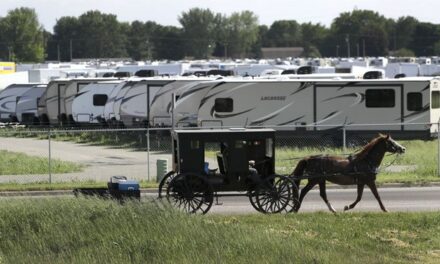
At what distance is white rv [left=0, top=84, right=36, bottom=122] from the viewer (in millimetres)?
53844

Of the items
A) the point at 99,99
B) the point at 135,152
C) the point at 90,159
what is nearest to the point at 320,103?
the point at 135,152

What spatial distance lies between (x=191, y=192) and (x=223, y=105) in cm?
2000

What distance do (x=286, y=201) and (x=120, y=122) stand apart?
26475mm

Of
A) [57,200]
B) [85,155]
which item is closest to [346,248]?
[57,200]

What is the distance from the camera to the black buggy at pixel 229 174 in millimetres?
18500

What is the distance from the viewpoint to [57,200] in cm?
1591

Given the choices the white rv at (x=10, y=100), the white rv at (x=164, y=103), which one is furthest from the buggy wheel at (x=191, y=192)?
the white rv at (x=10, y=100)

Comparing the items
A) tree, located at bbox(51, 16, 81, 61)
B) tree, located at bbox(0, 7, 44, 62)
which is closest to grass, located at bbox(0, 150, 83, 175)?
tree, located at bbox(0, 7, 44, 62)

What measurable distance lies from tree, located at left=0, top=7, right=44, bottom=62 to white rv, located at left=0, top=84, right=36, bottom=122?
315ft

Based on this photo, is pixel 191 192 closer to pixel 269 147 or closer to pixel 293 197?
pixel 269 147

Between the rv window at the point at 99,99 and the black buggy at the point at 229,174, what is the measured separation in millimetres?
28468

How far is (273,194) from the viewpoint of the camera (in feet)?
61.7

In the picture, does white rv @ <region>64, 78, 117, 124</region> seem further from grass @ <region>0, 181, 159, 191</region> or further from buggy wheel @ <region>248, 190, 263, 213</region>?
buggy wheel @ <region>248, 190, 263, 213</region>

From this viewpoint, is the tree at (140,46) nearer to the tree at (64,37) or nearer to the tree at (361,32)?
the tree at (64,37)
